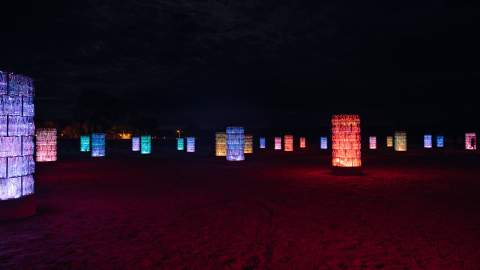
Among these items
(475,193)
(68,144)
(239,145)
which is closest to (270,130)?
(68,144)

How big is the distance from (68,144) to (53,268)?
148 feet

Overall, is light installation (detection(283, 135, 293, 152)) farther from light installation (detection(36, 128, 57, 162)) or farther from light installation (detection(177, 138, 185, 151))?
light installation (detection(36, 128, 57, 162))

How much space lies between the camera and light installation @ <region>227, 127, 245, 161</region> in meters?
24.9

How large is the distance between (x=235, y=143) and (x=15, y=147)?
1737 centimetres

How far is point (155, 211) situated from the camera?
955 centimetres

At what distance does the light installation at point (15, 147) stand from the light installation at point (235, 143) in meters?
16.2

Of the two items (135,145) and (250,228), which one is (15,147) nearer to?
(250,228)

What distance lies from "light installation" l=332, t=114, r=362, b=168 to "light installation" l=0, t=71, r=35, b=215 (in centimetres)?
1303

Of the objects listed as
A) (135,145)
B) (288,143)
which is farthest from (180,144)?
(288,143)

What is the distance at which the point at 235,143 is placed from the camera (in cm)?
2555

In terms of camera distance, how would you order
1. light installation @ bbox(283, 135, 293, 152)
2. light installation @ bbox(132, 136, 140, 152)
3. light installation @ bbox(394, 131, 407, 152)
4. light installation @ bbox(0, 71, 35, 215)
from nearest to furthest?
light installation @ bbox(0, 71, 35, 215) → light installation @ bbox(394, 131, 407, 152) → light installation @ bbox(283, 135, 293, 152) → light installation @ bbox(132, 136, 140, 152)

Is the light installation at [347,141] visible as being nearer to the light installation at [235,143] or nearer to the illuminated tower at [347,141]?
the illuminated tower at [347,141]

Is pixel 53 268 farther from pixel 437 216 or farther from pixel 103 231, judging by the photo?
pixel 437 216

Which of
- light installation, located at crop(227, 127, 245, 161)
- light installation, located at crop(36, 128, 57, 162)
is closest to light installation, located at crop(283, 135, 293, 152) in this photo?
light installation, located at crop(227, 127, 245, 161)
